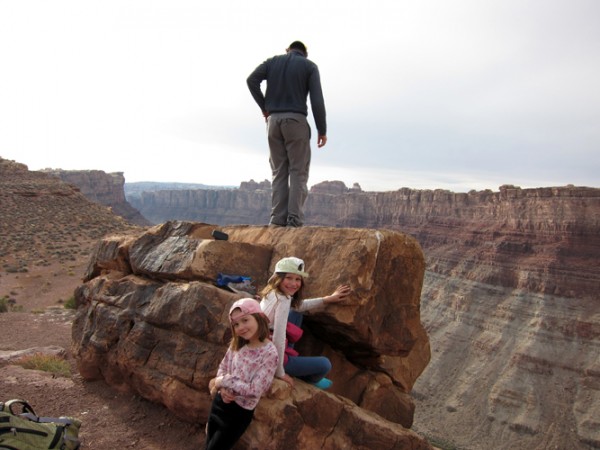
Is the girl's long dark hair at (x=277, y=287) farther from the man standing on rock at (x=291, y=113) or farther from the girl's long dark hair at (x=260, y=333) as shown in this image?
the man standing on rock at (x=291, y=113)

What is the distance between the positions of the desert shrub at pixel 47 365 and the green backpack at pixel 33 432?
127 inches

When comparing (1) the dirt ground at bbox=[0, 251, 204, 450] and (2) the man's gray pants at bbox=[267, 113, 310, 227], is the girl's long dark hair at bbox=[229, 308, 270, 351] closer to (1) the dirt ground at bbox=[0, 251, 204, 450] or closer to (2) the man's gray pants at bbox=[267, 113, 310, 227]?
(1) the dirt ground at bbox=[0, 251, 204, 450]

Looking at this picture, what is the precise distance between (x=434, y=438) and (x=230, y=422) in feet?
101

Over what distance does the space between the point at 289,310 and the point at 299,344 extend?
169 cm

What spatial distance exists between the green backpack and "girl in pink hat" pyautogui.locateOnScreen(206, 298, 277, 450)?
146 cm

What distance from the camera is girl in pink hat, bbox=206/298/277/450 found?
3684mm

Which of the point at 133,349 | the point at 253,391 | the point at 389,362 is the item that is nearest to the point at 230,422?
the point at 253,391

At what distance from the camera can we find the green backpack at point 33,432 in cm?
351

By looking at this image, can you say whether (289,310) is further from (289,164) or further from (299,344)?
(289,164)

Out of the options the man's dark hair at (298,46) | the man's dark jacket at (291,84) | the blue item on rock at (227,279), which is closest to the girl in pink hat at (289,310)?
the blue item on rock at (227,279)

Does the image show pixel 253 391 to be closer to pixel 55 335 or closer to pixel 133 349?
pixel 133 349

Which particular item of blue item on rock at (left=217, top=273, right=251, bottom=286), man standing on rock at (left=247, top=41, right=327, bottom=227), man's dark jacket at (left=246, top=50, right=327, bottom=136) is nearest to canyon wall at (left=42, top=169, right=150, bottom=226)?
man standing on rock at (left=247, top=41, right=327, bottom=227)

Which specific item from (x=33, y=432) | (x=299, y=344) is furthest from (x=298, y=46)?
(x=33, y=432)

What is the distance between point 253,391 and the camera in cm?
369
